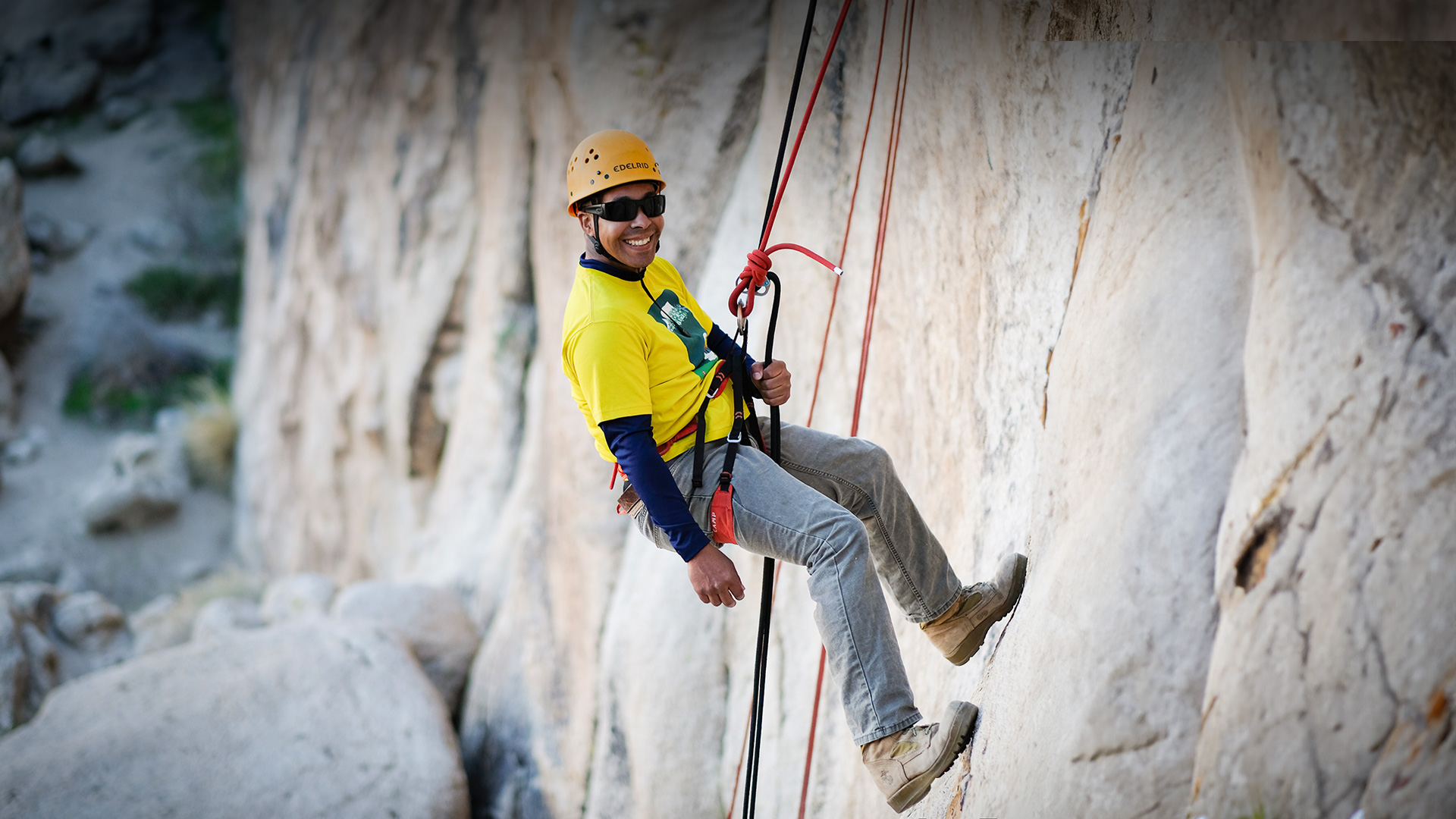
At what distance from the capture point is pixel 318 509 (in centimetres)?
995

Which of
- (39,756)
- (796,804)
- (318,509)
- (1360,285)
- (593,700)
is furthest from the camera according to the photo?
(318,509)

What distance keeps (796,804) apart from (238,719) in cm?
291

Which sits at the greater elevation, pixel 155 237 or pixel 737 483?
pixel 155 237

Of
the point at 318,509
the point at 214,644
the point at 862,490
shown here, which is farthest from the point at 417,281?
the point at 862,490

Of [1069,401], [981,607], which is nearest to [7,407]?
[981,607]

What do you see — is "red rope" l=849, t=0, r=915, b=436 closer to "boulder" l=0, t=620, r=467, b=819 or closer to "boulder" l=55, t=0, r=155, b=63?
"boulder" l=0, t=620, r=467, b=819

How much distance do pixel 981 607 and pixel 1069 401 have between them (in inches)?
21.9

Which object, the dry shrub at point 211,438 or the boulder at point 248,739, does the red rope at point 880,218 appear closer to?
the boulder at point 248,739

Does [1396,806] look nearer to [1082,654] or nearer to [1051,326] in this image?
[1082,654]

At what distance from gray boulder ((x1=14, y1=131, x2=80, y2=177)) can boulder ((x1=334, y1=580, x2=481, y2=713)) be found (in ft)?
30.6

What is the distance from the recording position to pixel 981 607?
2504mm

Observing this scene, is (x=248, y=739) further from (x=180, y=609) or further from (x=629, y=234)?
(x=180, y=609)

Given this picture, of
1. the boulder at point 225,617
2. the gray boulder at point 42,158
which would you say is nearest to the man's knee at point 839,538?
the boulder at point 225,617

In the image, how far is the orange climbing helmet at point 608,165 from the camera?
8.10 feet
